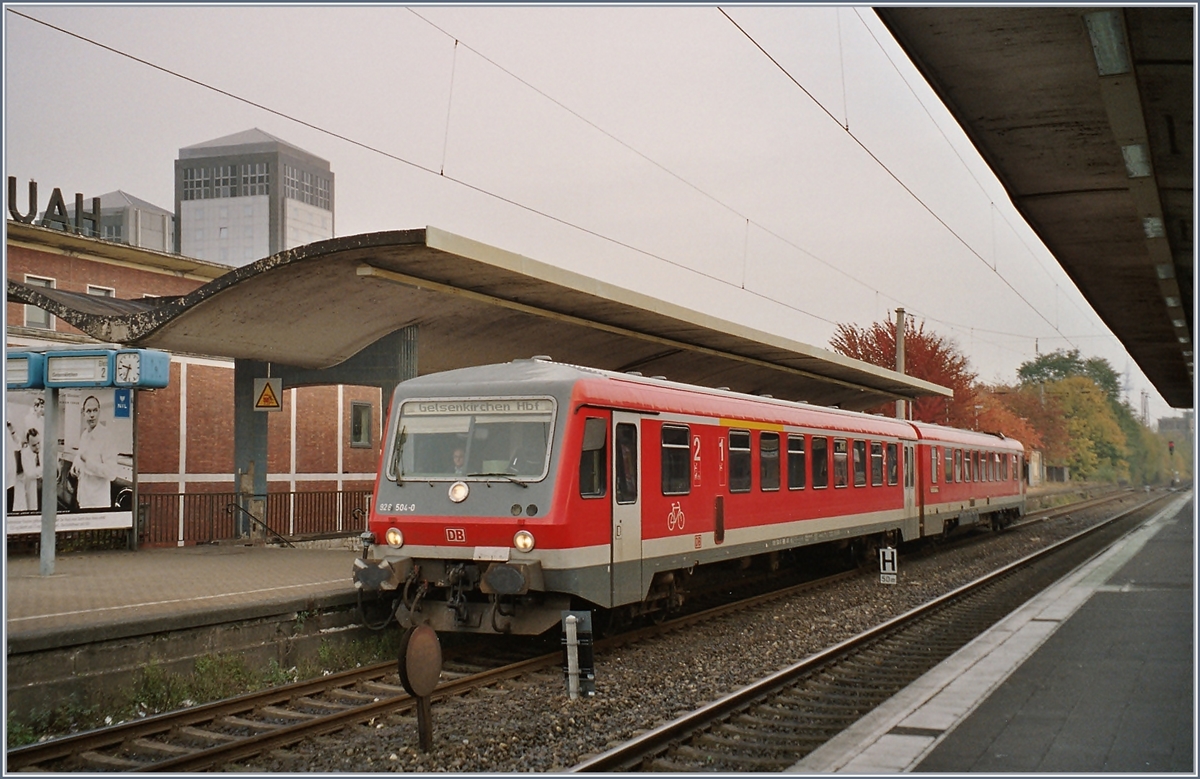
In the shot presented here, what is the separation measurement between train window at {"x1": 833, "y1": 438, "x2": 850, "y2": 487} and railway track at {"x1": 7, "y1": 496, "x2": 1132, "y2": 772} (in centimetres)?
862

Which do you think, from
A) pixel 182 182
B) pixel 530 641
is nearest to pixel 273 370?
pixel 530 641

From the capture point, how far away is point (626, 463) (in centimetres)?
1171

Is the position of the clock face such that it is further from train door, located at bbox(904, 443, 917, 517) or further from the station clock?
train door, located at bbox(904, 443, 917, 517)

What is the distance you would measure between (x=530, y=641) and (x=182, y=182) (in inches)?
3552

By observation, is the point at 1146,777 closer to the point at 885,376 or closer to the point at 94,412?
the point at 94,412

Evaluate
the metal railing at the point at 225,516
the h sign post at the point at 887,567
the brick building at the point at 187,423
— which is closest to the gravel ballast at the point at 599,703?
the h sign post at the point at 887,567

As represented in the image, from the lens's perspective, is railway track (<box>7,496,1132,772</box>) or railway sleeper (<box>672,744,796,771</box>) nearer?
railway track (<box>7,496,1132,772</box>)

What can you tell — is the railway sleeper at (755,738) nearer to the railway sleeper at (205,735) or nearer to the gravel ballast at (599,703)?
the gravel ballast at (599,703)

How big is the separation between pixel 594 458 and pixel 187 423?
1414cm

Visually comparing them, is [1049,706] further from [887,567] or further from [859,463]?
[859,463]

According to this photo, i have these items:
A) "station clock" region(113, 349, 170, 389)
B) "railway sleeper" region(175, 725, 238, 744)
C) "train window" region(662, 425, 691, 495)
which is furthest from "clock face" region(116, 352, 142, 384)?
"train window" region(662, 425, 691, 495)

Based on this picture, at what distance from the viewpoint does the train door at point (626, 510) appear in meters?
11.4

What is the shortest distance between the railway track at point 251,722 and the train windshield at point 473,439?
198 cm

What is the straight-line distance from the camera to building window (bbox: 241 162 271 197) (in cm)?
8681
